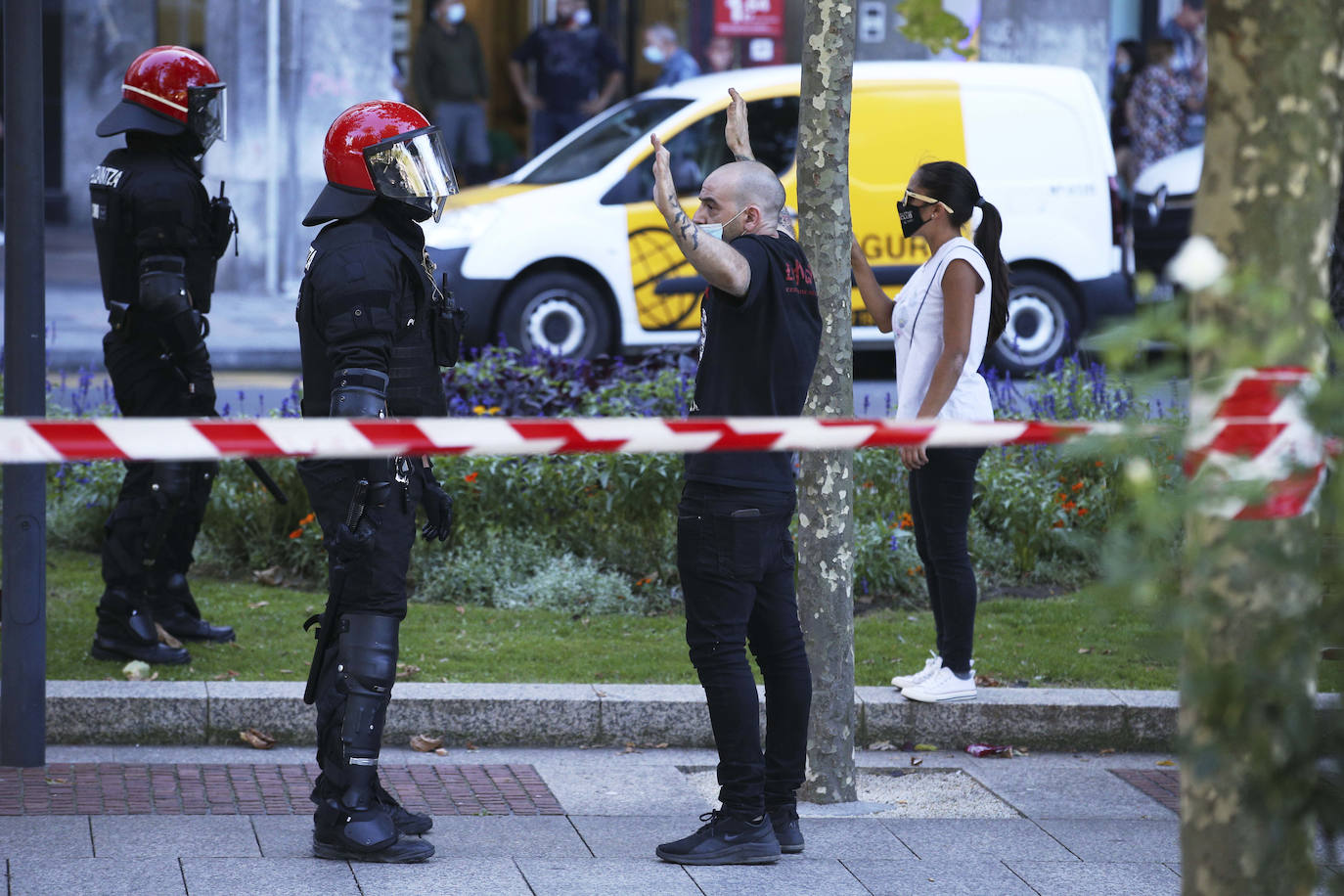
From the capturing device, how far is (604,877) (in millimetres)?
4324

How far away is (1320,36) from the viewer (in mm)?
2557

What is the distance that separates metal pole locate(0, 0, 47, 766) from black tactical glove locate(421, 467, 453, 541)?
109cm

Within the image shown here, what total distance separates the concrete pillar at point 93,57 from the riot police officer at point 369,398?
1558 cm

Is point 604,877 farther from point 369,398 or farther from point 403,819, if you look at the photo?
point 369,398

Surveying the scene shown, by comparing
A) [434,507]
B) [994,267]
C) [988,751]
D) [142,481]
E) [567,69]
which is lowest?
[988,751]

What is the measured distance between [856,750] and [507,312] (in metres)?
7.08

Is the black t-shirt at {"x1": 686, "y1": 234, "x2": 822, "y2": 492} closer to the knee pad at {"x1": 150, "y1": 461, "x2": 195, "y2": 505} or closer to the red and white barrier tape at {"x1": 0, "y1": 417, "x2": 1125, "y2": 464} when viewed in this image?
the red and white barrier tape at {"x1": 0, "y1": 417, "x2": 1125, "y2": 464}

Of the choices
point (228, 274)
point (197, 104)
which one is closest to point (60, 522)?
point (197, 104)

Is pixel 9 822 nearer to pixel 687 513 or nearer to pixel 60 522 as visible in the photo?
pixel 687 513

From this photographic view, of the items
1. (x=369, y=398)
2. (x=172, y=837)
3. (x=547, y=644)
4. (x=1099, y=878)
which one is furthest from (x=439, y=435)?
(x=547, y=644)

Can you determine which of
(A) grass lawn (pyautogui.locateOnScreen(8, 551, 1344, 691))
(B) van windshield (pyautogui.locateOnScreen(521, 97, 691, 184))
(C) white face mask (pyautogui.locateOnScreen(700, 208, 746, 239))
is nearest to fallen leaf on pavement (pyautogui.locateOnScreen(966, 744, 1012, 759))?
(A) grass lawn (pyautogui.locateOnScreen(8, 551, 1344, 691))

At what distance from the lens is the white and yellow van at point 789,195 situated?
40.2 ft

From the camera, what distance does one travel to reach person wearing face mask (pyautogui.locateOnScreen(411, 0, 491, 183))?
688 inches

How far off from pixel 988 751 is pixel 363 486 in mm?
2306
